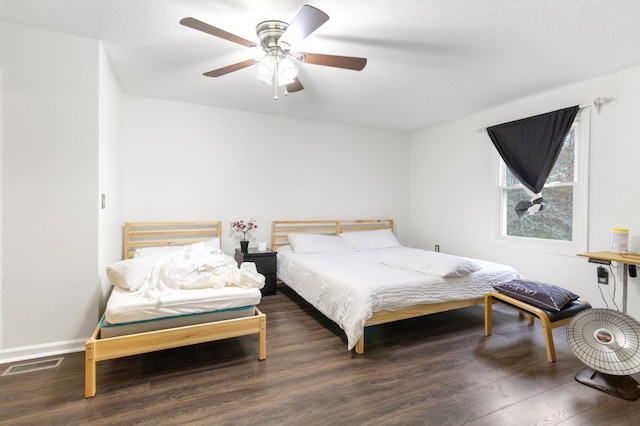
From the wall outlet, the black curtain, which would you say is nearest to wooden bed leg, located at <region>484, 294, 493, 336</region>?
the wall outlet

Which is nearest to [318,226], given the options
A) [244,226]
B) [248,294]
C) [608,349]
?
[244,226]

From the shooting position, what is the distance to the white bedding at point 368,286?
2434 mm

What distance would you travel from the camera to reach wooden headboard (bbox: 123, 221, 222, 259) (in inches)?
143

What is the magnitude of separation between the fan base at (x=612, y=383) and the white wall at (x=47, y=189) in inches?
142

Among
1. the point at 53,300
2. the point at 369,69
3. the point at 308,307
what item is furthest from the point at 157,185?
the point at 369,69

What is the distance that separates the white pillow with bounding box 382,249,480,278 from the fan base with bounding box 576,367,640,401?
3.43 ft

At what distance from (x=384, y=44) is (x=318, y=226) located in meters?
2.82

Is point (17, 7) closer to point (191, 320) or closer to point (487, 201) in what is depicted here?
point (191, 320)

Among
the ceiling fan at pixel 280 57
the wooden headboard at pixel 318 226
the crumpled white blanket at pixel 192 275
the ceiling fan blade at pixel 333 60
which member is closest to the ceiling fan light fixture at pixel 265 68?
the ceiling fan at pixel 280 57

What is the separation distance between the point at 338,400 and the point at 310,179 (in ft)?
10.8

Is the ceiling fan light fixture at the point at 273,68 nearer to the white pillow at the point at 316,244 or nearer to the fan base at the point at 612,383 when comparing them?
the white pillow at the point at 316,244

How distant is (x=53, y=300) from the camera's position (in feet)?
7.73

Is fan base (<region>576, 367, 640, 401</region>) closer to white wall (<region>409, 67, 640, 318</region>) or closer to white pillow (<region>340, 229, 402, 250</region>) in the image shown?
white wall (<region>409, 67, 640, 318</region>)

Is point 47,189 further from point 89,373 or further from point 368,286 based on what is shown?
point 368,286
